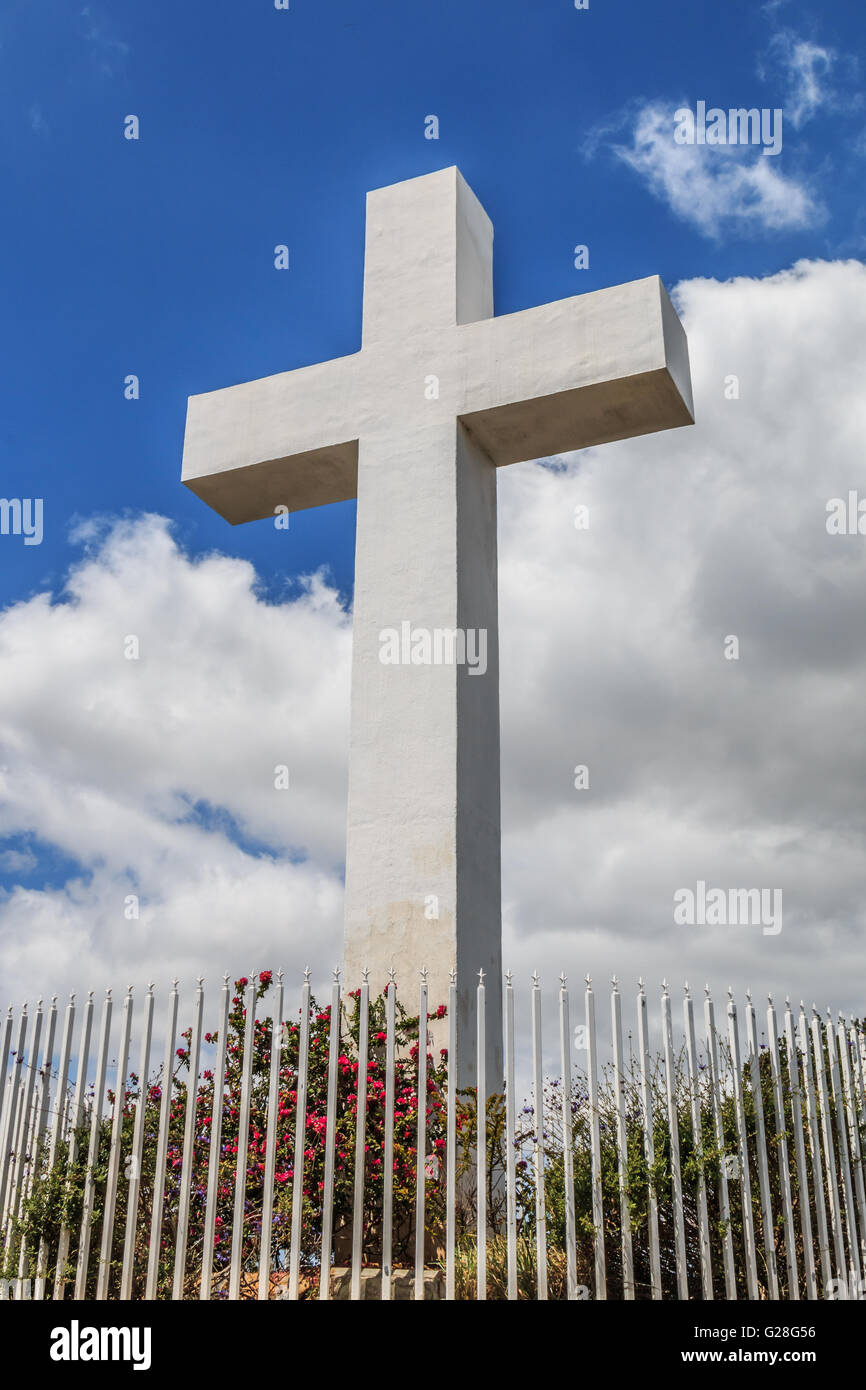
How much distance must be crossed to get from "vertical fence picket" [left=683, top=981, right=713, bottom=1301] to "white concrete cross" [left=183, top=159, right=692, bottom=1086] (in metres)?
1.69

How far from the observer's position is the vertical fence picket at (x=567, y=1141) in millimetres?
6293

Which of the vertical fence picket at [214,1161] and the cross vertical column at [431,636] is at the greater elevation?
the cross vertical column at [431,636]

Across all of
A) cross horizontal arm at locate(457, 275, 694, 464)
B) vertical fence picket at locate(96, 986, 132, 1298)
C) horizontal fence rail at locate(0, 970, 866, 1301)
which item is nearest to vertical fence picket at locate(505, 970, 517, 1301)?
horizontal fence rail at locate(0, 970, 866, 1301)

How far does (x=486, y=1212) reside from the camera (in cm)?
649

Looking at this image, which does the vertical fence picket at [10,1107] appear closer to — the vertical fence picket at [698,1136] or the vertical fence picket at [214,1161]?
the vertical fence picket at [214,1161]

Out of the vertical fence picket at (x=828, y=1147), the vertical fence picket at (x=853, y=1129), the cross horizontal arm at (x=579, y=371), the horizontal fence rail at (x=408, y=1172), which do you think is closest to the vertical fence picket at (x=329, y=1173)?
the horizontal fence rail at (x=408, y=1172)

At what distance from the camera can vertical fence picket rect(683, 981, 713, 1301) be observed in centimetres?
650

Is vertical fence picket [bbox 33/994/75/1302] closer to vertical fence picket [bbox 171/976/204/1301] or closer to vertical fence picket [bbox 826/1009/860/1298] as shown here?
vertical fence picket [bbox 171/976/204/1301]

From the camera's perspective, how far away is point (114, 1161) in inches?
281

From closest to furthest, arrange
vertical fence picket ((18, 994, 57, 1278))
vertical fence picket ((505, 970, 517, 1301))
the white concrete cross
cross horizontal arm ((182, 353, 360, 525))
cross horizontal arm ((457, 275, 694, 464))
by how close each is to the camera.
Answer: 1. vertical fence picket ((505, 970, 517, 1301))
2. vertical fence picket ((18, 994, 57, 1278))
3. the white concrete cross
4. cross horizontal arm ((457, 275, 694, 464))
5. cross horizontal arm ((182, 353, 360, 525))

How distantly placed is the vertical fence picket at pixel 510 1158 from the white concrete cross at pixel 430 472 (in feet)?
4.55
